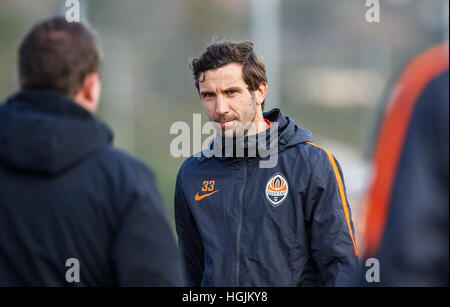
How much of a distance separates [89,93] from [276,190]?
1.13 m

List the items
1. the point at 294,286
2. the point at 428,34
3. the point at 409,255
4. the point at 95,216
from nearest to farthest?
the point at 409,255
the point at 95,216
the point at 294,286
the point at 428,34

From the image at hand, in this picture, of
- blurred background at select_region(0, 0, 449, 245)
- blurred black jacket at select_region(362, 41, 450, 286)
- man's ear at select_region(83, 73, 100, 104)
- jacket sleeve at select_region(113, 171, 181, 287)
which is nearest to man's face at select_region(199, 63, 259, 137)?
man's ear at select_region(83, 73, 100, 104)

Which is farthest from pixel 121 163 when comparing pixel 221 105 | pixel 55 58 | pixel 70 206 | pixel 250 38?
pixel 250 38

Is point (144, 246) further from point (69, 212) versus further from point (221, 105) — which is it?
point (221, 105)

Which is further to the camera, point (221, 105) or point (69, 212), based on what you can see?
point (221, 105)

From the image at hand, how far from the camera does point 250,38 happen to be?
17.6 metres

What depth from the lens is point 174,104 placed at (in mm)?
20078

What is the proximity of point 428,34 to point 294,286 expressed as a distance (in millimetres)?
20498

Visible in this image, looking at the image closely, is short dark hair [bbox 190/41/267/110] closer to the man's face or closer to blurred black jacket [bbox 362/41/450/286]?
the man's face

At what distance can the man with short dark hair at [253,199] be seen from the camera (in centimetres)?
268

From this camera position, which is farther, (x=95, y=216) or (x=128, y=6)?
(x=128, y=6)
